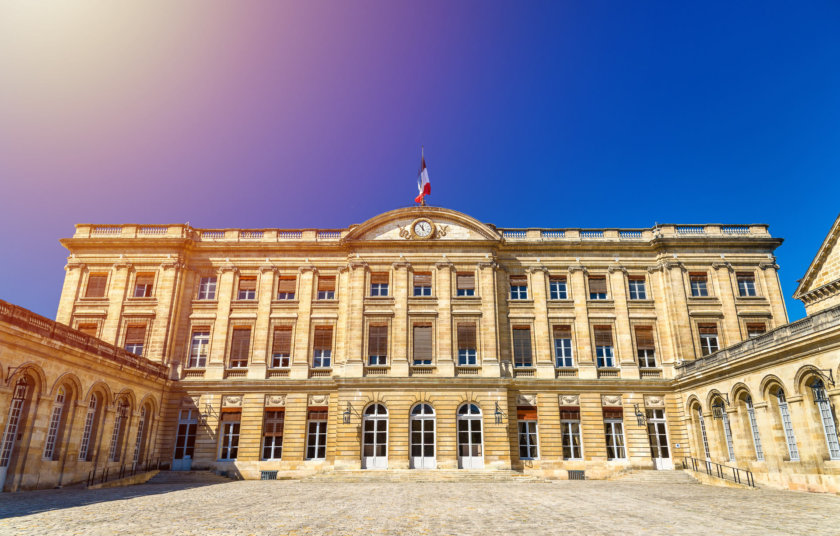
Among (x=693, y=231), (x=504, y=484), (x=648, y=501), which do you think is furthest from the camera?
(x=693, y=231)

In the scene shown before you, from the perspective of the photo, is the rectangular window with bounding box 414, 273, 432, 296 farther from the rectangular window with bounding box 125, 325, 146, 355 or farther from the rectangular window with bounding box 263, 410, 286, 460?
the rectangular window with bounding box 125, 325, 146, 355

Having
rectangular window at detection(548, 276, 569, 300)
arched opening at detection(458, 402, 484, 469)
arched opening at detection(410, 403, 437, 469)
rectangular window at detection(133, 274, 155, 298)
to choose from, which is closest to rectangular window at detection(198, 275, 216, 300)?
rectangular window at detection(133, 274, 155, 298)

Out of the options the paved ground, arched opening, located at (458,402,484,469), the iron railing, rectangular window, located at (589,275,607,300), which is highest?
rectangular window, located at (589,275,607,300)

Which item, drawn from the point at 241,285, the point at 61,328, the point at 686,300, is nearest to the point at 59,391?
the point at 61,328

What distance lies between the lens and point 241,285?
28984 mm

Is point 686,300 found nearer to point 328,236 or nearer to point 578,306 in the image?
point 578,306

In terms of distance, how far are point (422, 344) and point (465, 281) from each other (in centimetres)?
401

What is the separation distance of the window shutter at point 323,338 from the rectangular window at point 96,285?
1136 cm

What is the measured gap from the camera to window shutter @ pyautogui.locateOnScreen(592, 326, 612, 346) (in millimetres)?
27656

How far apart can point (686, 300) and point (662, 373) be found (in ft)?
12.8

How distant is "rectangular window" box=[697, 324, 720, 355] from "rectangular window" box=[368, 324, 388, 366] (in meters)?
15.7

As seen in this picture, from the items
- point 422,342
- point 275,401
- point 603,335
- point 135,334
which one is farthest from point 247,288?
point 603,335

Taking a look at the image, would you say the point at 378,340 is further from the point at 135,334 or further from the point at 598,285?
the point at 135,334

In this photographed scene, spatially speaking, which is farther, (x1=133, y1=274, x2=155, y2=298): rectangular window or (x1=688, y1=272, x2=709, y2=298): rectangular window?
(x1=133, y1=274, x2=155, y2=298): rectangular window
